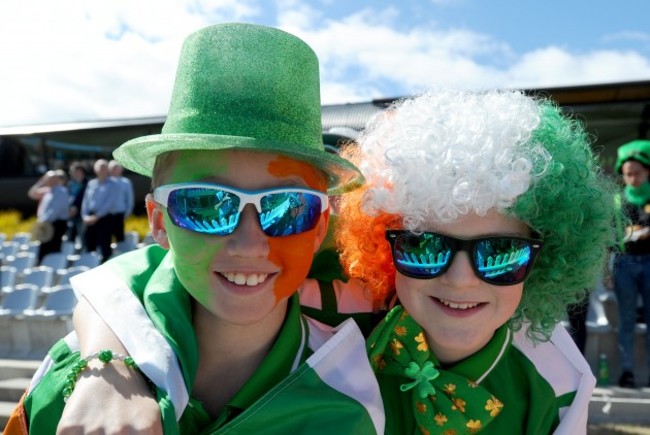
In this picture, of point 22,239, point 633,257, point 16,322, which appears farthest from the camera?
point 22,239

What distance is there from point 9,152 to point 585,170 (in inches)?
722

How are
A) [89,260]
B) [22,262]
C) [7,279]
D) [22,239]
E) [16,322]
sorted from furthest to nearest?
[22,239] < [22,262] < [89,260] < [7,279] < [16,322]

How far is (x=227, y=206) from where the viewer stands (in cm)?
144

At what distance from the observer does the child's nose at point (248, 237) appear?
145 centimetres

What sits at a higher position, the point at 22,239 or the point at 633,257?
the point at 633,257

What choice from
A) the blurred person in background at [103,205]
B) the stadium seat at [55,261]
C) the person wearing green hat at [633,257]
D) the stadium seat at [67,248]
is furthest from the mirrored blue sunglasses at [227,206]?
the stadium seat at [67,248]

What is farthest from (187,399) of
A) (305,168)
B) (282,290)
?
(305,168)

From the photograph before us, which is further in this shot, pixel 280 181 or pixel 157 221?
pixel 157 221

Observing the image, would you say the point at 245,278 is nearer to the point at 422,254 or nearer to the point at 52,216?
the point at 422,254

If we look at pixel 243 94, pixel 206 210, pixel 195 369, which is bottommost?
pixel 195 369

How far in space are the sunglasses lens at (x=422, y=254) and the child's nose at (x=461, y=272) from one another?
0.8 inches

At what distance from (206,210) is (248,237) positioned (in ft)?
0.37

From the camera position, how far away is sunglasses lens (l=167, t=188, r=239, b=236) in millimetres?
A: 1439

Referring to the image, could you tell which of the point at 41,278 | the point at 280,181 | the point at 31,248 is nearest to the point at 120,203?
the point at 41,278
